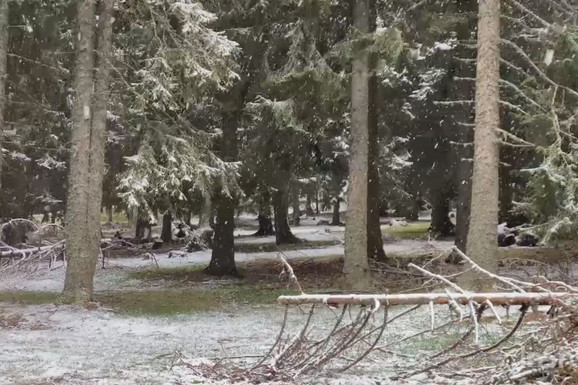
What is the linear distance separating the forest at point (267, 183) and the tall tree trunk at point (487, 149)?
3cm

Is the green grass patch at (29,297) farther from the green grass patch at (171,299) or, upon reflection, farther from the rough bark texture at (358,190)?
the rough bark texture at (358,190)

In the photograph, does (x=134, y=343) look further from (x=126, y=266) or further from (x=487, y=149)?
(x=126, y=266)

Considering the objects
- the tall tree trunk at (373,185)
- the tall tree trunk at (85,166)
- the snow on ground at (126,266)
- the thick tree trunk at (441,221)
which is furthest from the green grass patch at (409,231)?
the tall tree trunk at (85,166)

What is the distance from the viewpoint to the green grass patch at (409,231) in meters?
31.9

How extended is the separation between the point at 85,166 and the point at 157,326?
342 centimetres

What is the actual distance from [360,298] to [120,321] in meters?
6.11

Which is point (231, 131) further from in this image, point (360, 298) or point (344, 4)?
point (360, 298)

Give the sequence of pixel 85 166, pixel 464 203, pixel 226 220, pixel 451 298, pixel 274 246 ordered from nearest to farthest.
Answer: pixel 451 298
pixel 85 166
pixel 226 220
pixel 464 203
pixel 274 246

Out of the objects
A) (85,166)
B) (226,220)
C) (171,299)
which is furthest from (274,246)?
(85,166)

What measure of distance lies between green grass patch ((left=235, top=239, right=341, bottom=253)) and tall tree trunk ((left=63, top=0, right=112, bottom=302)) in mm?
14244

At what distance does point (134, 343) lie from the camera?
876 cm

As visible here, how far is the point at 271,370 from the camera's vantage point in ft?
19.6

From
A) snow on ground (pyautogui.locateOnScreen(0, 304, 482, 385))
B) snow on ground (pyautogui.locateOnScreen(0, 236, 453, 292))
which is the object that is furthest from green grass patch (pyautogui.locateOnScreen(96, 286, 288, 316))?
snow on ground (pyautogui.locateOnScreen(0, 236, 453, 292))

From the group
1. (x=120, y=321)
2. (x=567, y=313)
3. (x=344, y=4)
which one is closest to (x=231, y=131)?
(x=344, y=4)
